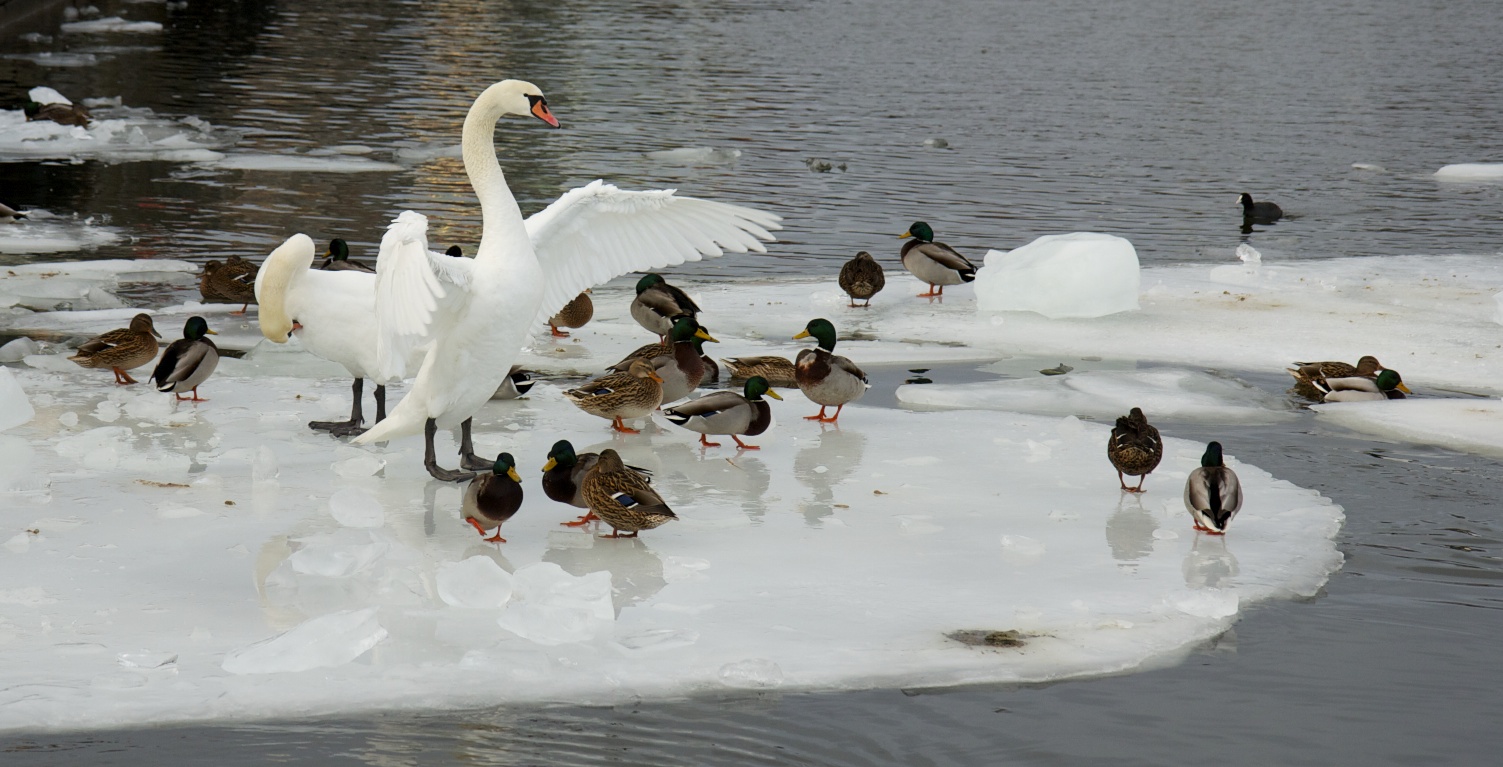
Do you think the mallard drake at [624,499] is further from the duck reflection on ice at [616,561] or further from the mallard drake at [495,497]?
the mallard drake at [495,497]

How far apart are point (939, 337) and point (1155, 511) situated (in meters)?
4.25

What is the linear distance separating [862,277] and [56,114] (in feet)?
47.4

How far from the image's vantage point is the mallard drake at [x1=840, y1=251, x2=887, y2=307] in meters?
12.4

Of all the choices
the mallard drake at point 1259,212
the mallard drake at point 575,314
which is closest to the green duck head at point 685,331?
the mallard drake at point 575,314

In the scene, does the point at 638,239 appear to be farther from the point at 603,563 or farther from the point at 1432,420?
the point at 1432,420

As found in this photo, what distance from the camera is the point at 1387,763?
5258 mm

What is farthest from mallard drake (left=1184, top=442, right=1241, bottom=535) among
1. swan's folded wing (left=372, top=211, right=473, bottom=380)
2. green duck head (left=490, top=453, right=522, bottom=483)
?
swan's folded wing (left=372, top=211, right=473, bottom=380)

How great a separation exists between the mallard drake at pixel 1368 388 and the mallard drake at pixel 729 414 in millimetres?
3797

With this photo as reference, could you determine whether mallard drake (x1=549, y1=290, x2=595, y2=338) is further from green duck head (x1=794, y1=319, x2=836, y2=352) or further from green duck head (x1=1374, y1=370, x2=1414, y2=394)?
green duck head (x1=1374, y1=370, x2=1414, y2=394)

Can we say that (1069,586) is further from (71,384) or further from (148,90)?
(148,90)

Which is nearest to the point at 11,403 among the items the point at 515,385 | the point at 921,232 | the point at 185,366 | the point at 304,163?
the point at 185,366

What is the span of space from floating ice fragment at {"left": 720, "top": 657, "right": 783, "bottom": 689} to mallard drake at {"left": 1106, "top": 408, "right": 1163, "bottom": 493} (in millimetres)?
2836

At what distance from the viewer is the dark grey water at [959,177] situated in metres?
5.33

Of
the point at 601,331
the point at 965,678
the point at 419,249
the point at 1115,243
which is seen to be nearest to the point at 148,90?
the point at 601,331
